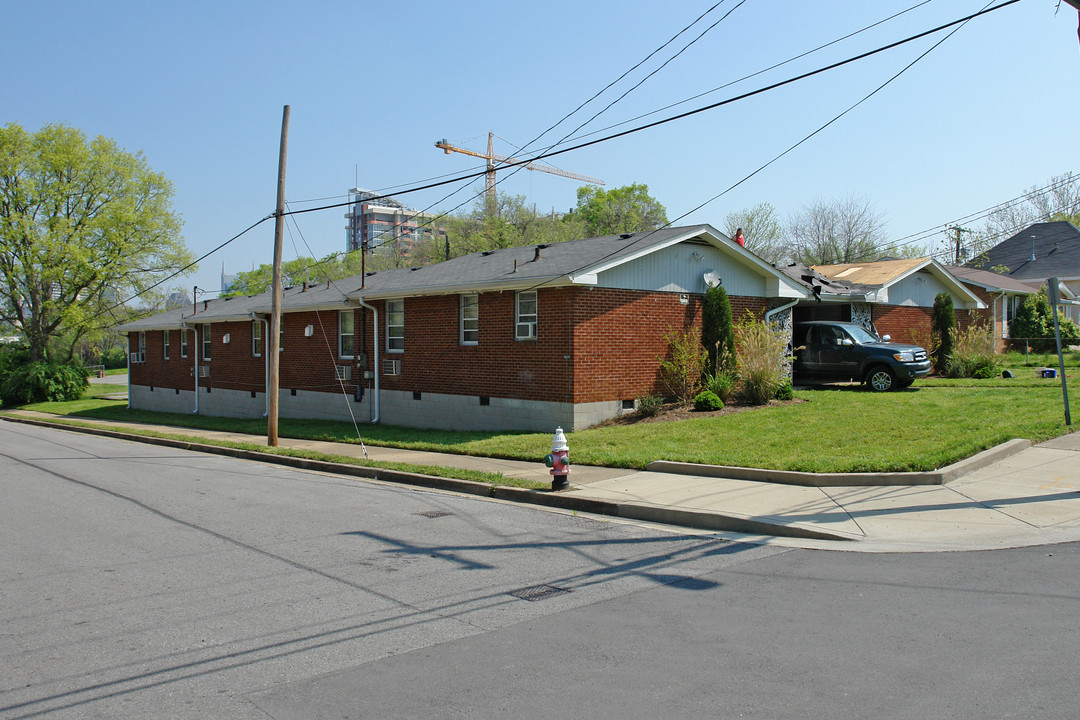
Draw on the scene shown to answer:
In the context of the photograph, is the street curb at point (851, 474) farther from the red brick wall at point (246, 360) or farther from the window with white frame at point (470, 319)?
the red brick wall at point (246, 360)

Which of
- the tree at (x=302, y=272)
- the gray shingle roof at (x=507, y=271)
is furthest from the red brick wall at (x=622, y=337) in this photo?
the tree at (x=302, y=272)

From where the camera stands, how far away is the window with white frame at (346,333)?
22094mm

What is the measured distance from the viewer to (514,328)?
674 inches

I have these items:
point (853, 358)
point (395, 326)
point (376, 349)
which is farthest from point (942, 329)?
point (376, 349)

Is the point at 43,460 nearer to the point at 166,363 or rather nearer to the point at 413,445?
the point at 413,445

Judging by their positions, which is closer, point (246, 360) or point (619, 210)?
point (246, 360)

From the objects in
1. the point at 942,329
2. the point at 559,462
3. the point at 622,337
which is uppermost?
the point at 942,329

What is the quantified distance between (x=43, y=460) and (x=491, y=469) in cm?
1030

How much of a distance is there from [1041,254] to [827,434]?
128 feet

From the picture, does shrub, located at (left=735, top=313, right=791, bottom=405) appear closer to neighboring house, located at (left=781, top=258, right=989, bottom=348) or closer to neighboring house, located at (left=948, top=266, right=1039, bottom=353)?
neighboring house, located at (left=781, top=258, right=989, bottom=348)

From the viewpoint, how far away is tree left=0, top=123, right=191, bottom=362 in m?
40.3

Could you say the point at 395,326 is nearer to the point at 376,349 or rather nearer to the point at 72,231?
the point at 376,349

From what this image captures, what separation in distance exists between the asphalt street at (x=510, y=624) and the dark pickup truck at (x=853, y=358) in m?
13.4

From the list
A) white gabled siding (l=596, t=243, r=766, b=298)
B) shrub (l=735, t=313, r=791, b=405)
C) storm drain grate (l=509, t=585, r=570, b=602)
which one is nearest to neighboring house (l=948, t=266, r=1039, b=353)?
white gabled siding (l=596, t=243, r=766, b=298)
